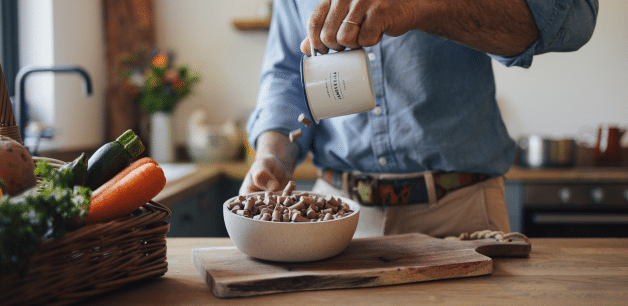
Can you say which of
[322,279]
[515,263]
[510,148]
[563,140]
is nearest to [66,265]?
[322,279]

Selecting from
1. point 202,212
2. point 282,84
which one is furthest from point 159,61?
point 282,84

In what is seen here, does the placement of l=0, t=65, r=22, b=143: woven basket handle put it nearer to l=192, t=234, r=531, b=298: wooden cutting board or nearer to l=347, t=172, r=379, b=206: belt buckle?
l=192, t=234, r=531, b=298: wooden cutting board

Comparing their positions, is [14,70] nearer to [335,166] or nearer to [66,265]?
[335,166]

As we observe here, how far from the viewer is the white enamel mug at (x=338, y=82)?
2.62 ft

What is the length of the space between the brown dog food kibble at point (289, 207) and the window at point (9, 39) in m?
2.00

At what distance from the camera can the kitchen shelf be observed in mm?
2883

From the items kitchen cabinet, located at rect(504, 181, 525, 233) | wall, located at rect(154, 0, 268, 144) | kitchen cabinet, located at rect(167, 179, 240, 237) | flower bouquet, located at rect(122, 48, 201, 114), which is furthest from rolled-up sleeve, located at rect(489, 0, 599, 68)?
wall, located at rect(154, 0, 268, 144)

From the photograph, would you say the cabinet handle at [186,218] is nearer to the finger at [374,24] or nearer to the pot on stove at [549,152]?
the finger at [374,24]

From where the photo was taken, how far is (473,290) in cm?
68

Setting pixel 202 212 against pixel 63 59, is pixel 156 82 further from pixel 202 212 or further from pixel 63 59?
pixel 202 212

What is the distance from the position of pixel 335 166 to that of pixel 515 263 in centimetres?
55

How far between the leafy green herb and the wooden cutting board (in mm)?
225

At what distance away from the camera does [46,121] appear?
2.30 m

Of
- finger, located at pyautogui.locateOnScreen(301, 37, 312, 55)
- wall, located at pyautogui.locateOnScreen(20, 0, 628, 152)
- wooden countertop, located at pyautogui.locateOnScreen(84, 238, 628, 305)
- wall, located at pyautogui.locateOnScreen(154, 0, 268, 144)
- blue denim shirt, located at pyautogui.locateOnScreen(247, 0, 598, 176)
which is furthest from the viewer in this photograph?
wall, located at pyautogui.locateOnScreen(154, 0, 268, 144)
